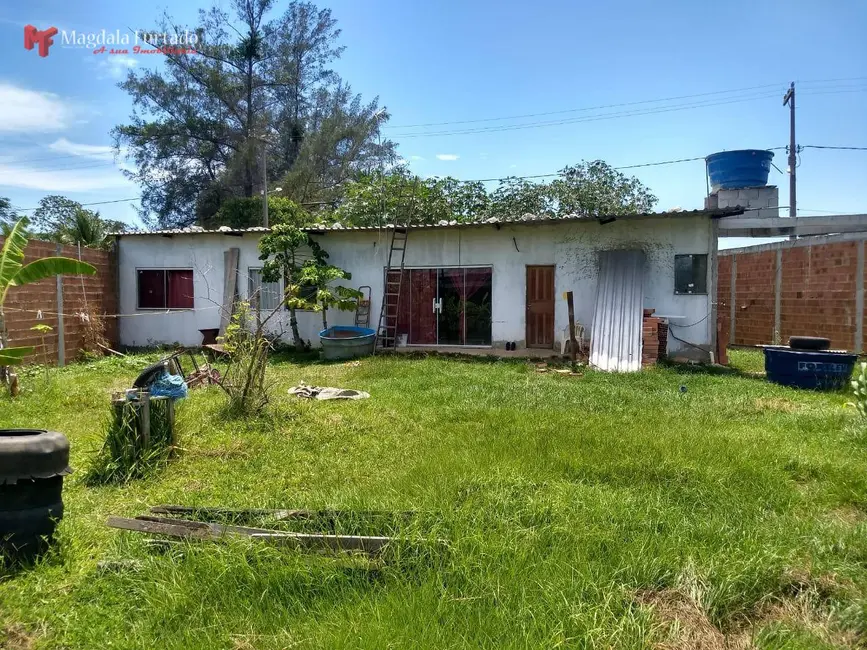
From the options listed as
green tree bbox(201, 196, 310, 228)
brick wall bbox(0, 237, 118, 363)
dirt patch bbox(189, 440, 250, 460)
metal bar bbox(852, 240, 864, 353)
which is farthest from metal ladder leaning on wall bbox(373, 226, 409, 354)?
green tree bbox(201, 196, 310, 228)

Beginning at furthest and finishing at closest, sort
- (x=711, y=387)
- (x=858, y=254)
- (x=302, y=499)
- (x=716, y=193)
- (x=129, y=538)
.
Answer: (x=716, y=193) → (x=858, y=254) → (x=711, y=387) → (x=302, y=499) → (x=129, y=538)

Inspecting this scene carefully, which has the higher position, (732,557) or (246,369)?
(246,369)

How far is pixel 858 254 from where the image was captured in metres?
10.0

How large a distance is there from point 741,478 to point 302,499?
3165 mm

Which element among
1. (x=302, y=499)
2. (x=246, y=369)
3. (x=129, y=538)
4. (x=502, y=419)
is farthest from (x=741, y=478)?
(x=246, y=369)

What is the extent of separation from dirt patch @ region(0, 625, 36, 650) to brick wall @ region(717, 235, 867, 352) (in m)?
11.3

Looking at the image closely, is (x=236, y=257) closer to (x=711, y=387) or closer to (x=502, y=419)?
(x=502, y=419)

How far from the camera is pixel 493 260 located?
11594 millimetres

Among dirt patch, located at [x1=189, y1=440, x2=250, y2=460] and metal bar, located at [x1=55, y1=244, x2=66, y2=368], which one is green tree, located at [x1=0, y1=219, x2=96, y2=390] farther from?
metal bar, located at [x1=55, y1=244, x2=66, y2=368]

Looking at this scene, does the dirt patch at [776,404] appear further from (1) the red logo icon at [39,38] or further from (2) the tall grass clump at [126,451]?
(1) the red logo icon at [39,38]

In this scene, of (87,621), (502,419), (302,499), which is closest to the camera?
(87,621)

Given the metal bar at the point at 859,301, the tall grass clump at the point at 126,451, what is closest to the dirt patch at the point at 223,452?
the tall grass clump at the point at 126,451

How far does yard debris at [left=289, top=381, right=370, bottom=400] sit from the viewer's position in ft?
24.3

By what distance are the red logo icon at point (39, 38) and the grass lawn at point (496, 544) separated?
879cm
